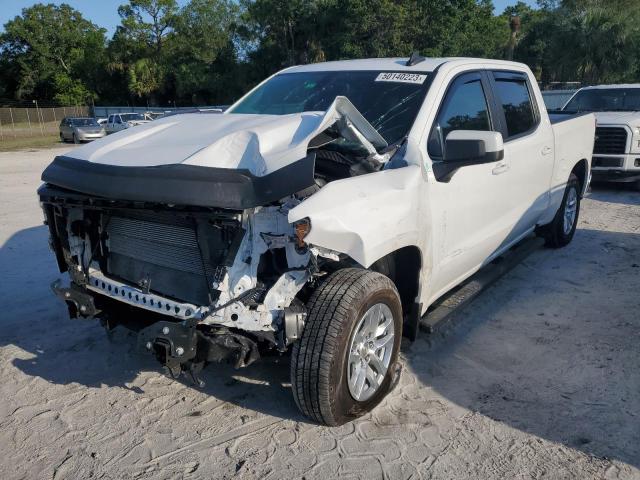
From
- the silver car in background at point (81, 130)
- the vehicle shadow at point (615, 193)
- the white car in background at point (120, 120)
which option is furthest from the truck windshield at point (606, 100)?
the silver car in background at point (81, 130)

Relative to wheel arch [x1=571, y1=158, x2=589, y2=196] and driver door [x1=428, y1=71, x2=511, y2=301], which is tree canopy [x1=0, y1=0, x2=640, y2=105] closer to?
wheel arch [x1=571, y1=158, x2=589, y2=196]

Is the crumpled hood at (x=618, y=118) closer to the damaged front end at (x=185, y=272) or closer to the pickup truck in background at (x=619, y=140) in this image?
the pickup truck in background at (x=619, y=140)

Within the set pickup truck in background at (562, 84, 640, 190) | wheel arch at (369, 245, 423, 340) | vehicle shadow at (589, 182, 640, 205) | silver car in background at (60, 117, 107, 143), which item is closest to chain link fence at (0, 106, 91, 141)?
silver car in background at (60, 117, 107, 143)

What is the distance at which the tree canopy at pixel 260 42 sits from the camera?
28672mm

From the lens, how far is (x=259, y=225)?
3.03 meters

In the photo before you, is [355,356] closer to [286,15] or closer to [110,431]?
[110,431]

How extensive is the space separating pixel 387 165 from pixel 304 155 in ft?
2.25

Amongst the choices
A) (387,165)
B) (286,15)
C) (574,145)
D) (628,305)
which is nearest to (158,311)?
(387,165)

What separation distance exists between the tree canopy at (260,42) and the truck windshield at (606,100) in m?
18.2

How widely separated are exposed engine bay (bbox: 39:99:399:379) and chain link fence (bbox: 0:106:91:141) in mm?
36154

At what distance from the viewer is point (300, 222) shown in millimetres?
2867

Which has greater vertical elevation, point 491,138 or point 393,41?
point 393,41

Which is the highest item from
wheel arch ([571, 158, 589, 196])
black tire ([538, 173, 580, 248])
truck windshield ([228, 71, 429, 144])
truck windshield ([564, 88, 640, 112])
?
truck windshield ([228, 71, 429, 144])

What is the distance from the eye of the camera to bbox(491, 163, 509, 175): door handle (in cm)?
442
